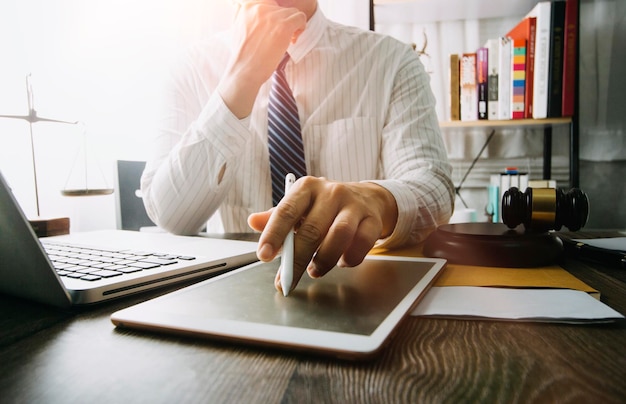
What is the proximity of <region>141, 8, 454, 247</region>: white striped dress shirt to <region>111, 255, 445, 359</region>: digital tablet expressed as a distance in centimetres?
59

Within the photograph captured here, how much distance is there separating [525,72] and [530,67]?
0.02 meters

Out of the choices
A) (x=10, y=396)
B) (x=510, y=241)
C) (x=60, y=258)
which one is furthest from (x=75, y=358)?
(x=510, y=241)

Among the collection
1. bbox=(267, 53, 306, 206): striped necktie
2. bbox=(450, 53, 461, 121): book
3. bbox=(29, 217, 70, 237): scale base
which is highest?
bbox=(450, 53, 461, 121): book

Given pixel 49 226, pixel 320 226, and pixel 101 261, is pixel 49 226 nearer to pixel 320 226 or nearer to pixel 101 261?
pixel 101 261

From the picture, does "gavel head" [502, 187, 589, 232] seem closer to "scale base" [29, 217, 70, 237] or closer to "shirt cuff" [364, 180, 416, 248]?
"shirt cuff" [364, 180, 416, 248]

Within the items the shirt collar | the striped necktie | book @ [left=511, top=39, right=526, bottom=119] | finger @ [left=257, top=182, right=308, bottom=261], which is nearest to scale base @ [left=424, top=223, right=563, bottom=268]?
finger @ [left=257, top=182, right=308, bottom=261]

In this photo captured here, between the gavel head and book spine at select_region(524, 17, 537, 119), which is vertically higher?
book spine at select_region(524, 17, 537, 119)

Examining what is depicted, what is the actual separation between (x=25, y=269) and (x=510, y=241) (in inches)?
21.2

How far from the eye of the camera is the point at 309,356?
264 mm

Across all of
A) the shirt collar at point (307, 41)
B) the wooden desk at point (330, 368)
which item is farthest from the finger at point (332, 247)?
the shirt collar at point (307, 41)

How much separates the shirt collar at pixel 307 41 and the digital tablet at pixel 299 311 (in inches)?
33.5

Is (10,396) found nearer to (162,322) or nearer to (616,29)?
(162,322)

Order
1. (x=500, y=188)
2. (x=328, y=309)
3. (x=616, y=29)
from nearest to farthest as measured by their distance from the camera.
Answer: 1. (x=328, y=309)
2. (x=616, y=29)
3. (x=500, y=188)

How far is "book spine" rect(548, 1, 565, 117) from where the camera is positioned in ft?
4.46
